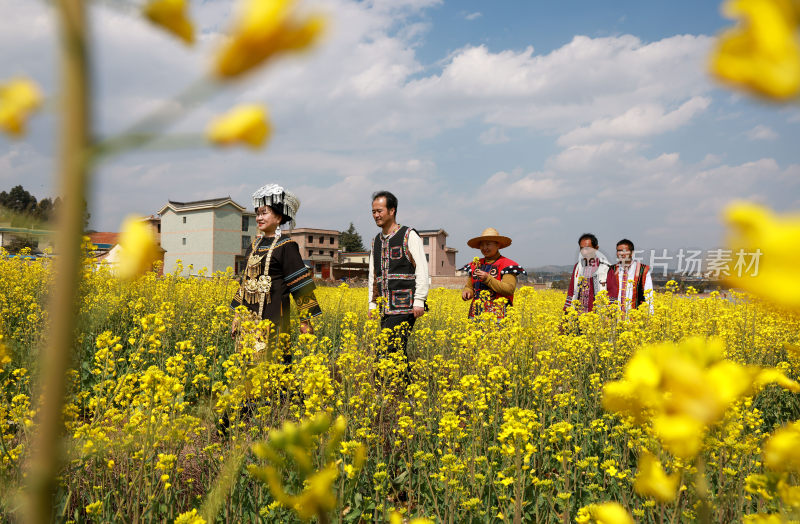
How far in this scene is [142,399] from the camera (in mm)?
2412

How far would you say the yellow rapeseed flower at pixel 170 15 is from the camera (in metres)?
0.29

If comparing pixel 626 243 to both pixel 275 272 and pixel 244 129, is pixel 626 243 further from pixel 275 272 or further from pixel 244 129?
pixel 244 129

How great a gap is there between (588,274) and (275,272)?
4.35m

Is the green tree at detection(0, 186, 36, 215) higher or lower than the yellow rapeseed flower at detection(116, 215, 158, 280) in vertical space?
higher

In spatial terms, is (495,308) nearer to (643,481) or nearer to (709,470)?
(709,470)

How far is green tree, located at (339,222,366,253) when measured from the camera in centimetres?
6431

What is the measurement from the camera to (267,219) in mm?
4254

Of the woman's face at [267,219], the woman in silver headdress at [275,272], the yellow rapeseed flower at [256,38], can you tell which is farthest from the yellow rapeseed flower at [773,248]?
the woman's face at [267,219]

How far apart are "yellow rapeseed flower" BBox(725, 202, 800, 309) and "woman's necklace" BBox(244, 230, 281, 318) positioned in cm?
419

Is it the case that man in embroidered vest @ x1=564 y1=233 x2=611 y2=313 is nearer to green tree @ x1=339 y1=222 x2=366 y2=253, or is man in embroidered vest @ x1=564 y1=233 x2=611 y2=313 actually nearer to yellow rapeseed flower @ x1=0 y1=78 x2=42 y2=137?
yellow rapeseed flower @ x1=0 y1=78 x2=42 y2=137

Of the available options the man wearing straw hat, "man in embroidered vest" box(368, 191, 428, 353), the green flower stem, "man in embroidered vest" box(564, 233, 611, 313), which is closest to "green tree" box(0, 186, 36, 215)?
the green flower stem

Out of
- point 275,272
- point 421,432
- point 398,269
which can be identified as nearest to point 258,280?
point 275,272

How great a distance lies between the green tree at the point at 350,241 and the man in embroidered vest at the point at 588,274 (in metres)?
57.1

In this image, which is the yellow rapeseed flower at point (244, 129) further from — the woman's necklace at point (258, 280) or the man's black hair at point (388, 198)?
the man's black hair at point (388, 198)
